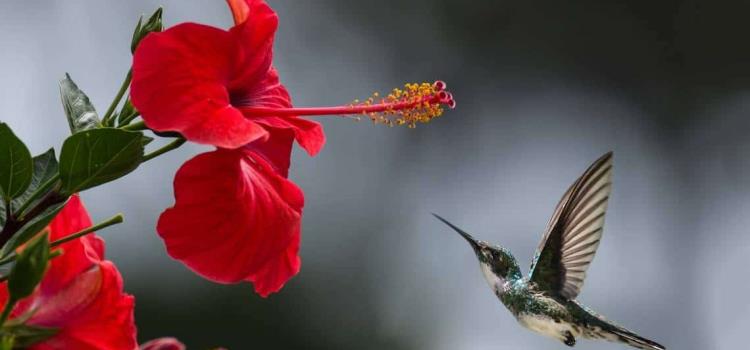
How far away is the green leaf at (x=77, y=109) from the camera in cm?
98

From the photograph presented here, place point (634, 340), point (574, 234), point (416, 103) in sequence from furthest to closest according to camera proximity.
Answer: point (574, 234) → point (634, 340) → point (416, 103)

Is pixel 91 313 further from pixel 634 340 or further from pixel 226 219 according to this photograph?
pixel 634 340

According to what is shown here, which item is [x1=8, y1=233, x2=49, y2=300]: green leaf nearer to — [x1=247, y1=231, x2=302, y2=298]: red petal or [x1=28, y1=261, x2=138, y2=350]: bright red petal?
[x1=28, y1=261, x2=138, y2=350]: bright red petal

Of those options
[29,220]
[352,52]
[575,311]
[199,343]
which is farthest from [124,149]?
[352,52]

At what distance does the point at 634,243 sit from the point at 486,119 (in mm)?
1090

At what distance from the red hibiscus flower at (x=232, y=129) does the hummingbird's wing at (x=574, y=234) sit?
67cm

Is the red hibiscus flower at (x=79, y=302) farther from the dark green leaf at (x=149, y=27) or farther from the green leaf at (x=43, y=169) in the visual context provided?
the dark green leaf at (x=149, y=27)

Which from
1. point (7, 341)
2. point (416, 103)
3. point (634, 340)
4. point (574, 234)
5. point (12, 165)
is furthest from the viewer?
point (574, 234)

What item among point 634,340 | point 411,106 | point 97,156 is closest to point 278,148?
point 411,106

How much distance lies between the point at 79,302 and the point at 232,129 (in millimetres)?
191

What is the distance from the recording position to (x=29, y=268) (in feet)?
2.60

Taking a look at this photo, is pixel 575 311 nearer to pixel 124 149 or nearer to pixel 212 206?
pixel 212 206

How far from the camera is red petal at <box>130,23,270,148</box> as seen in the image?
3.03 ft

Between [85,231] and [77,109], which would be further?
[77,109]
